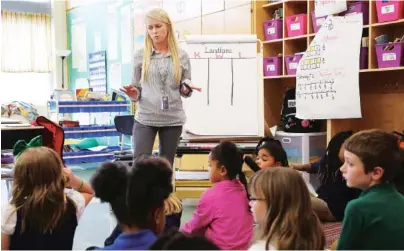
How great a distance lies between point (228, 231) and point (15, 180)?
0.88 metres

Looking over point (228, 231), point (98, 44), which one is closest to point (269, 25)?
point (228, 231)

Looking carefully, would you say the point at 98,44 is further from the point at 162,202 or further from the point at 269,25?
the point at 162,202

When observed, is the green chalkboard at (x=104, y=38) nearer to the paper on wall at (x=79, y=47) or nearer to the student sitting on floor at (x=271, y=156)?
the paper on wall at (x=79, y=47)

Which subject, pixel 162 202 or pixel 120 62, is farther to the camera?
pixel 120 62

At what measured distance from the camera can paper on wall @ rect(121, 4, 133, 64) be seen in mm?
7047

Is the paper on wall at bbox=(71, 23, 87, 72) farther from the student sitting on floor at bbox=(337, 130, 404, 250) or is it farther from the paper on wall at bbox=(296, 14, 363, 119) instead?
the student sitting on floor at bbox=(337, 130, 404, 250)

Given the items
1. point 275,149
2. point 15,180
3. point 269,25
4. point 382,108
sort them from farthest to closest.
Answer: point 269,25, point 382,108, point 275,149, point 15,180

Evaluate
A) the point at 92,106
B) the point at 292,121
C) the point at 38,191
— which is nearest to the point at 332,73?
the point at 292,121

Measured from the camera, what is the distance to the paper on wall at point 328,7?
384cm

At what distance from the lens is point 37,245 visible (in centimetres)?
155

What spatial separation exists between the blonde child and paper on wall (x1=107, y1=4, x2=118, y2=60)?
6.02 metres

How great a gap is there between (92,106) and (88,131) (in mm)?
329

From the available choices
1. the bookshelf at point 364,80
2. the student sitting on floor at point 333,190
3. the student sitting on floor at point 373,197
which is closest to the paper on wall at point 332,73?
the bookshelf at point 364,80

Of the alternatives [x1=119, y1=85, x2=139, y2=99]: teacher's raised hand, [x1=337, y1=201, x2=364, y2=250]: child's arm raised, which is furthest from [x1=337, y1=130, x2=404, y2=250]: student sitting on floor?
[x1=119, y1=85, x2=139, y2=99]: teacher's raised hand
